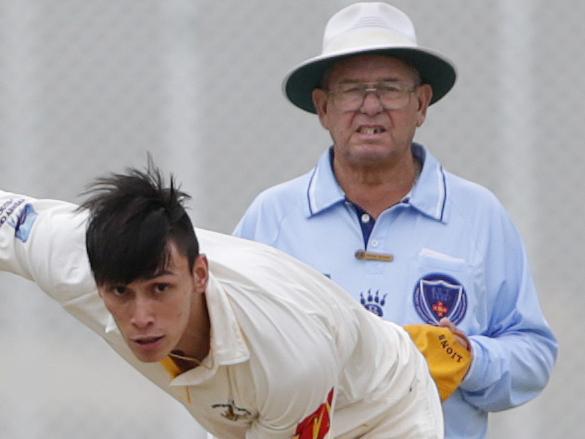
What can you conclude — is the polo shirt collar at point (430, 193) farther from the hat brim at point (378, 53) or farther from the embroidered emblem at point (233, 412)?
the embroidered emblem at point (233, 412)

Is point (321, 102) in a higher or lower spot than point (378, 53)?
lower

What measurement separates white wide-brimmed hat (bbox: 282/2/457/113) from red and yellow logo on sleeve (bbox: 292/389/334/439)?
795mm

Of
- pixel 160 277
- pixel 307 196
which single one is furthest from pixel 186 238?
pixel 307 196

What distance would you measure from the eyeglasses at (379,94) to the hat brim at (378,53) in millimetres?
61

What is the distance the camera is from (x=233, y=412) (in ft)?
9.96

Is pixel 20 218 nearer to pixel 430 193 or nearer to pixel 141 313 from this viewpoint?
pixel 141 313

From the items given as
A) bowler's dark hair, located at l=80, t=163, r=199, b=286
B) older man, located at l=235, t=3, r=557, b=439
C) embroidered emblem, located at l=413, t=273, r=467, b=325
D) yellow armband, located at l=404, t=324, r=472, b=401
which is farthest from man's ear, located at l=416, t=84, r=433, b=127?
bowler's dark hair, located at l=80, t=163, r=199, b=286

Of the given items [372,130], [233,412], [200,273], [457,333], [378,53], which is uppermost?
[378,53]

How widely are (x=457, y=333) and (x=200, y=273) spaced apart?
2.18ft

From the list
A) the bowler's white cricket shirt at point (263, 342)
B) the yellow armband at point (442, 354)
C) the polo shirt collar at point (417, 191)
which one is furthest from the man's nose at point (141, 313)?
the polo shirt collar at point (417, 191)

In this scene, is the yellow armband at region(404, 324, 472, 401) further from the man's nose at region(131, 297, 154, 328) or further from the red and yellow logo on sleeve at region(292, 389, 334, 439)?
the man's nose at region(131, 297, 154, 328)

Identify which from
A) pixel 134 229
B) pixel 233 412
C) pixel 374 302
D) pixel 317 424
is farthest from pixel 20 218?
pixel 374 302

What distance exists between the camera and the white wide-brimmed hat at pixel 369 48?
3.58 meters

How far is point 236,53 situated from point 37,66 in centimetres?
46
